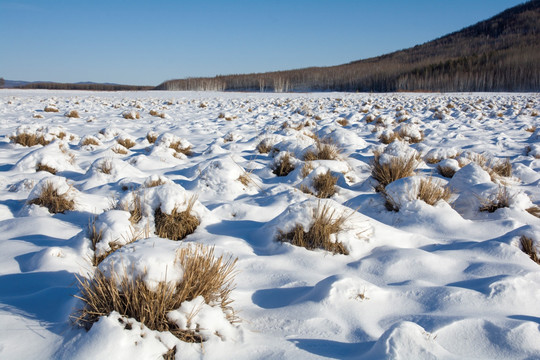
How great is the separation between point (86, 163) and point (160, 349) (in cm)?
410

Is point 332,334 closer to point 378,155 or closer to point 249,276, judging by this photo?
point 249,276

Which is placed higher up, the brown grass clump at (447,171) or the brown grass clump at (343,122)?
the brown grass clump at (343,122)

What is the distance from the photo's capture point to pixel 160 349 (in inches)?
58.7

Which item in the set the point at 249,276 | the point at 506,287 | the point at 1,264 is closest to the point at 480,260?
the point at 506,287

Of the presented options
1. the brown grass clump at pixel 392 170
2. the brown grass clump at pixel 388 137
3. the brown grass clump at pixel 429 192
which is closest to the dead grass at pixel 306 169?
the brown grass clump at pixel 392 170

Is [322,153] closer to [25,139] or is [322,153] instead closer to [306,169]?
[306,169]

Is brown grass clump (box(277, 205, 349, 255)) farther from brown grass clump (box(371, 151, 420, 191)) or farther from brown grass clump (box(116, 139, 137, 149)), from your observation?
brown grass clump (box(116, 139, 137, 149))

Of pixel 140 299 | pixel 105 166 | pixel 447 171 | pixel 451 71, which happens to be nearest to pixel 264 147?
pixel 105 166

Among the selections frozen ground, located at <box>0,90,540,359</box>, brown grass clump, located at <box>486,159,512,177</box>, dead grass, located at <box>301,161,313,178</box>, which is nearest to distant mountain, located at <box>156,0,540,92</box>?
brown grass clump, located at <box>486,159,512,177</box>

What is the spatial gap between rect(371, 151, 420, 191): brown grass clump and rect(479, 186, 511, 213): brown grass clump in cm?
80

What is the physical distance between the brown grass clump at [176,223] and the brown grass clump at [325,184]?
4.61ft

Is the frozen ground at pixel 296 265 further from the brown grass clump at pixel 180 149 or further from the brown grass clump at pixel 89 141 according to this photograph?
the brown grass clump at pixel 89 141

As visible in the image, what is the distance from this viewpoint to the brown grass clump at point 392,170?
382 cm

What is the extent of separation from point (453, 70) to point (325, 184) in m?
29.3
